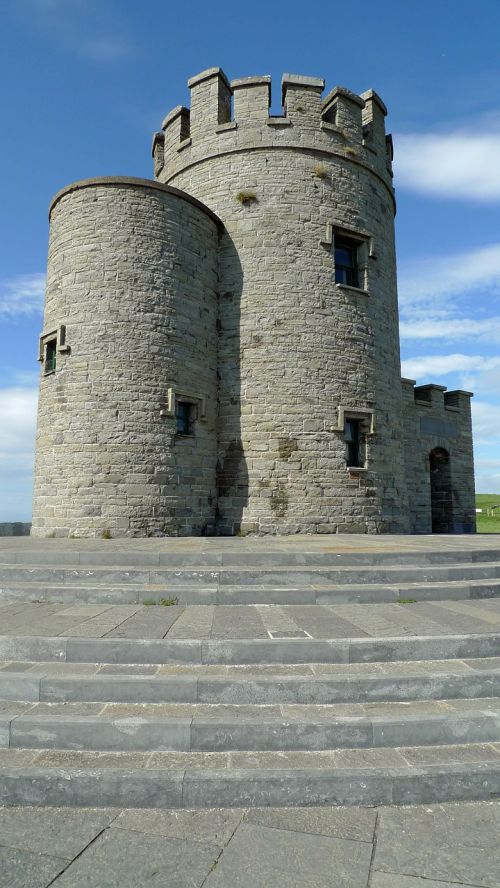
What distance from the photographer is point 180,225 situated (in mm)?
12586

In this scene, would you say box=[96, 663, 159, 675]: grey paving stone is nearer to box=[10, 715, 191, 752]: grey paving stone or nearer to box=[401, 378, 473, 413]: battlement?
box=[10, 715, 191, 752]: grey paving stone

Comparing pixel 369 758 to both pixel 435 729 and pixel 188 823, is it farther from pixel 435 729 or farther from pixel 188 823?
pixel 188 823

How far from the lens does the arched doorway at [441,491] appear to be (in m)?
18.7

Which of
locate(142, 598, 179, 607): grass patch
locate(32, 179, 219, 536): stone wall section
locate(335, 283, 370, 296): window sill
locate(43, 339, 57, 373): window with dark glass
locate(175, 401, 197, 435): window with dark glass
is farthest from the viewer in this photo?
locate(335, 283, 370, 296): window sill

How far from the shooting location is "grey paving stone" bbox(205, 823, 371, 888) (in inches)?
90.0

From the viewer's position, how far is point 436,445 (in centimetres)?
1831

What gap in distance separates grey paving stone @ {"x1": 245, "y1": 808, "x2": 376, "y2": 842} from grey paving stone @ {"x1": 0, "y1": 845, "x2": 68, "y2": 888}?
1.03 metres

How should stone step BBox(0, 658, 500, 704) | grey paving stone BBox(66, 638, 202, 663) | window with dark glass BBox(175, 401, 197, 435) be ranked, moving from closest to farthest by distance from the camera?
stone step BBox(0, 658, 500, 704) < grey paving stone BBox(66, 638, 202, 663) < window with dark glass BBox(175, 401, 197, 435)

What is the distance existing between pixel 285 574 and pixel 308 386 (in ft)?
24.3

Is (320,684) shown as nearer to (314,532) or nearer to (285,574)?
(285,574)

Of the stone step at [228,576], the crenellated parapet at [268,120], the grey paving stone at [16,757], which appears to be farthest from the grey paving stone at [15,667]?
the crenellated parapet at [268,120]

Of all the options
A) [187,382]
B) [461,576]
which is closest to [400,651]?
[461,576]

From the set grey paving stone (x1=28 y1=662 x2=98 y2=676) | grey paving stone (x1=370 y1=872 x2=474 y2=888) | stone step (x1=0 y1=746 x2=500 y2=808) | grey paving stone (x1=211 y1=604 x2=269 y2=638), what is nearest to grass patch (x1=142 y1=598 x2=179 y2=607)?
grey paving stone (x1=211 y1=604 x2=269 y2=638)

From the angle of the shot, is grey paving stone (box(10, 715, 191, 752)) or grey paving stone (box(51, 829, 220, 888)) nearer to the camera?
grey paving stone (box(51, 829, 220, 888))
